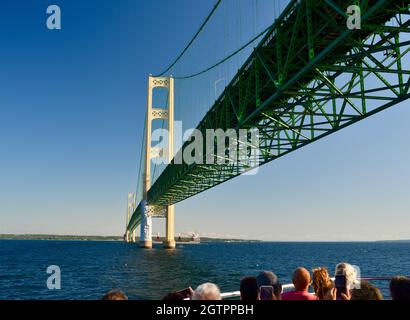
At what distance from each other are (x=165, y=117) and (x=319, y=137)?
53.6m

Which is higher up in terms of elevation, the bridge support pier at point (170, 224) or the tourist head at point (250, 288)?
the tourist head at point (250, 288)

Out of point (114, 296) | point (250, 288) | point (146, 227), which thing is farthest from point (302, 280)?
point (146, 227)

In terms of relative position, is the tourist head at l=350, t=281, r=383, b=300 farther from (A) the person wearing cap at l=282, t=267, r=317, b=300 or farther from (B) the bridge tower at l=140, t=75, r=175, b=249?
(B) the bridge tower at l=140, t=75, r=175, b=249

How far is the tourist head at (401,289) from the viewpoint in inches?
117

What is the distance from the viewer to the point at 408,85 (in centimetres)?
1278

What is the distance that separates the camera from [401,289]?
300 centimetres

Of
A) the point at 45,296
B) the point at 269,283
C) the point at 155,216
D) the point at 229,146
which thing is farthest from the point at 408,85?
the point at 155,216

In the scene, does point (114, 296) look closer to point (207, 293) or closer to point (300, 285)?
point (207, 293)

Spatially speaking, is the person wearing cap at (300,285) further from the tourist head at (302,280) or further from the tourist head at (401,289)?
the tourist head at (401,289)

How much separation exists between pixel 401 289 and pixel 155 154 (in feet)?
222

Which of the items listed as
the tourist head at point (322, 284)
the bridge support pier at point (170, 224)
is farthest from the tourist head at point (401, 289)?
the bridge support pier at point (170, 224)

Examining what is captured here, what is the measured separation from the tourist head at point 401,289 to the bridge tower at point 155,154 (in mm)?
59253

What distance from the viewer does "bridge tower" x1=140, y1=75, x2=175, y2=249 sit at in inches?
2589
